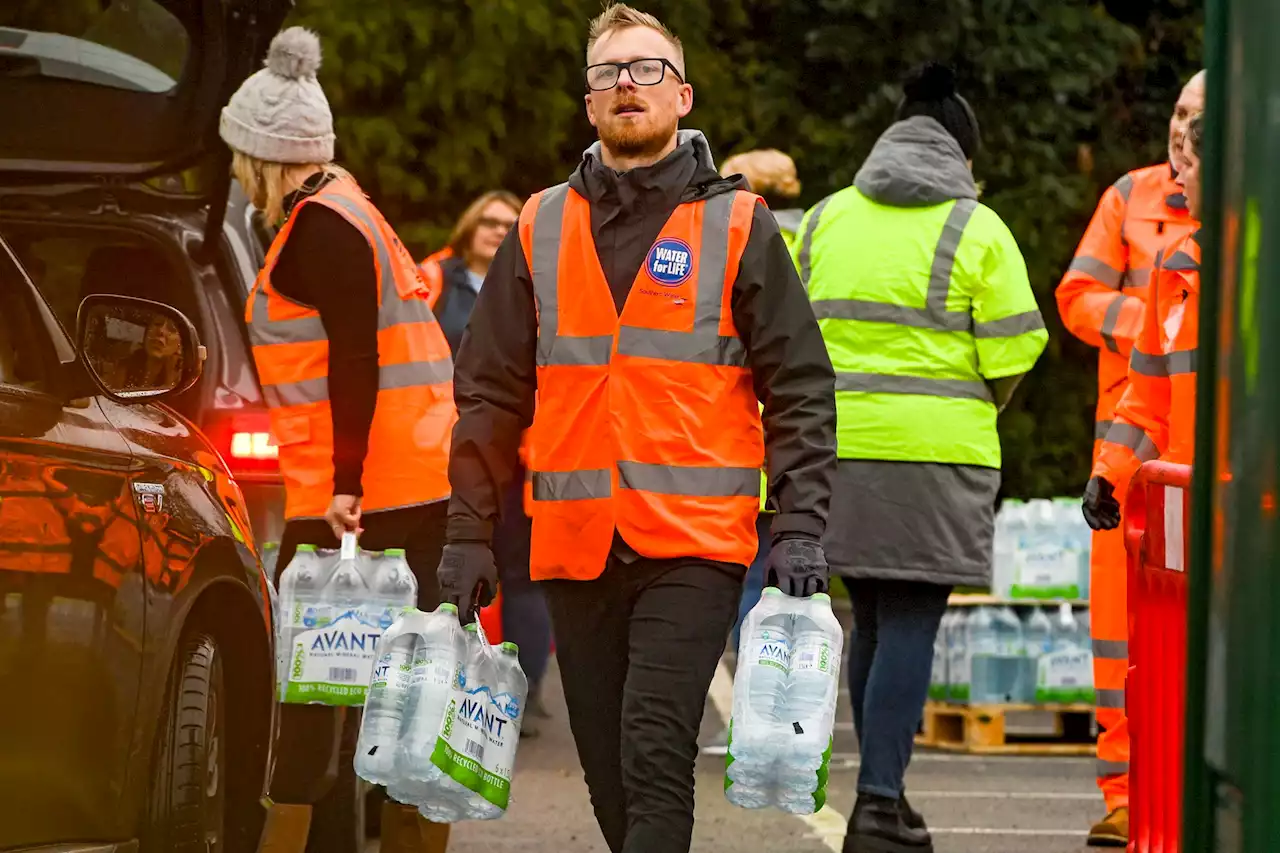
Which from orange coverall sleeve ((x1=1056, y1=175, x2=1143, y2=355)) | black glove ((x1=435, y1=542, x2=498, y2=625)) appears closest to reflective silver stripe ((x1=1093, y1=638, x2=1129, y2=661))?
orange coverall sleeve ((x1=1056, y1=175, x2=1143, y2=355))

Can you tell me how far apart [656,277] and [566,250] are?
0.68ft

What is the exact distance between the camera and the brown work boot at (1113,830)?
6980 millimetres

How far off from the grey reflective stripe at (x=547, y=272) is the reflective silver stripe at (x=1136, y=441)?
1975mm

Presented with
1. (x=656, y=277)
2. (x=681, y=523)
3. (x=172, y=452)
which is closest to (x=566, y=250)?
(x=656, y=277)

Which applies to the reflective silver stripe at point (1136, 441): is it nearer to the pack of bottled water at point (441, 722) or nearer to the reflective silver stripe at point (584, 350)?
the reflective silver stripe at point (584, 350)

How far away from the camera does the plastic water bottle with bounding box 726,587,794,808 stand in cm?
438

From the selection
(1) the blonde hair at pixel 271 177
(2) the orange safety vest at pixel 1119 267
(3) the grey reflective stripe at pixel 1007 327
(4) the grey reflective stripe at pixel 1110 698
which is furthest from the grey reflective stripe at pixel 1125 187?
(1) the blonde hair at pixel 271 177

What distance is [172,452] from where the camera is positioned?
5.01m

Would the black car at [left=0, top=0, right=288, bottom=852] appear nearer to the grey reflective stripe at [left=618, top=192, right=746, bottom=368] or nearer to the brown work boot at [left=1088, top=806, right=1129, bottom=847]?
the grey reflective stripe at [left=618, top=192, right=746, bottom=368]

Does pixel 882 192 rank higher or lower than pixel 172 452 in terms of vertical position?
higher

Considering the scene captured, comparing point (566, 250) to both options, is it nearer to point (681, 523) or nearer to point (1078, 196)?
point (681, 523)

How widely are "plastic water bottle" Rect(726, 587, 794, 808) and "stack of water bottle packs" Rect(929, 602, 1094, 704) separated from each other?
17.9 feet

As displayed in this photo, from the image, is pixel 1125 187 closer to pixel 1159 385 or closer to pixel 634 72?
pixel 1159 385

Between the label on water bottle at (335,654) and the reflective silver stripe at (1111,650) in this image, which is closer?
the label on water bottle at (335,654)
